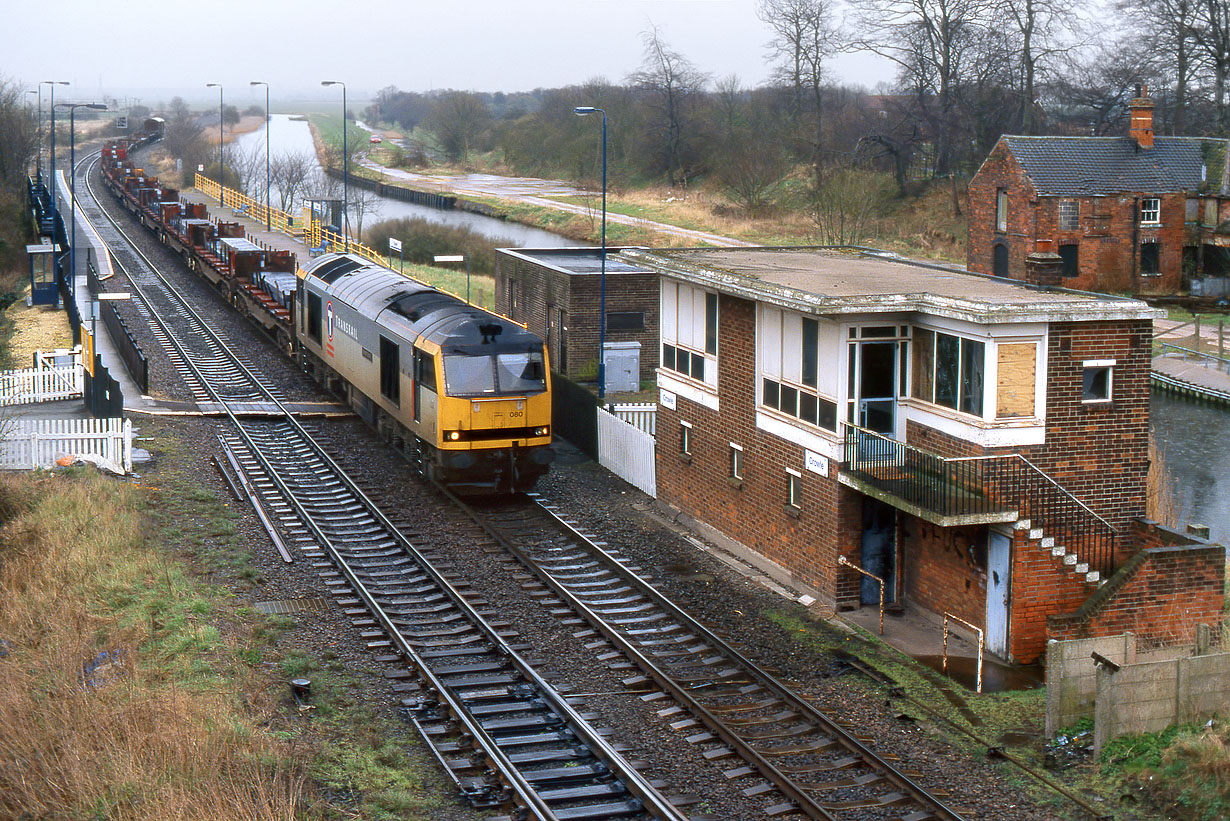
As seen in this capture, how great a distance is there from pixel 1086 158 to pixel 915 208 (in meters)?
22.1

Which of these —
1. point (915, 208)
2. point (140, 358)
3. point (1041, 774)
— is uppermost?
point (915, 208)

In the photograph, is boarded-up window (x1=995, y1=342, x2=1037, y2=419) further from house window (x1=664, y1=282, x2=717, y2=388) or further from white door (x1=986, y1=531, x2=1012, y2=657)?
house window (x1=664, y1=282, x2=717, y2=388)

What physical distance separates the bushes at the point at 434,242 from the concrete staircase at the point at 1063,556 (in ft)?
151

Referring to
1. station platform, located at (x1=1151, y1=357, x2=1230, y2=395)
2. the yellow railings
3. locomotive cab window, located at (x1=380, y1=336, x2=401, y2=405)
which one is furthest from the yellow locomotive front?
the yellow railings

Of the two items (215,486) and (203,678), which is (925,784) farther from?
(215,486)

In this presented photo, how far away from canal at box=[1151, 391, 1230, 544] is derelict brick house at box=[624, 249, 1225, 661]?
9310 mm

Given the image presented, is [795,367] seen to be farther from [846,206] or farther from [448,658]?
[846,206]

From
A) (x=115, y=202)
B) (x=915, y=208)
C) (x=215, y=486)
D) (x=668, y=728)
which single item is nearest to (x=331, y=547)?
(x=215, y=486)

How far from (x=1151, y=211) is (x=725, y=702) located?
40.2 metres

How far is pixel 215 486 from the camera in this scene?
2256 cm

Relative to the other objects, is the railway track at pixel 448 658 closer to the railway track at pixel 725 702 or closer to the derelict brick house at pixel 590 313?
the railway track at pixel 725 702

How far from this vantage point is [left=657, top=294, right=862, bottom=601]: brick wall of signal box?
17109 mm

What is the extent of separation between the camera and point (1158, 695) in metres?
12.8

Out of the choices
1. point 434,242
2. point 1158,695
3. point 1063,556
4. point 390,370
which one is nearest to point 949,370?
point 1063,556
